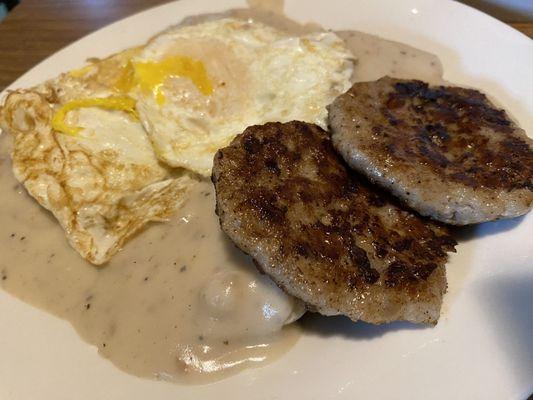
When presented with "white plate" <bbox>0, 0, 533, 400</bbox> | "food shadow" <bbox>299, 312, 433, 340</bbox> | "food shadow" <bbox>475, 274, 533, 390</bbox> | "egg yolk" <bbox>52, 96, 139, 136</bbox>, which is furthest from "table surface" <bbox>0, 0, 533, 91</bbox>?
"food shadow" <bbox>475, 274, 533, 390</bbox>

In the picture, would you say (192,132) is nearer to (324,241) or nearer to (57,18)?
(324,241)

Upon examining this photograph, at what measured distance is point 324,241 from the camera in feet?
5.17

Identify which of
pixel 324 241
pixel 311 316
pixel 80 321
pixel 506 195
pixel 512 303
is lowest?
pixel 80 321

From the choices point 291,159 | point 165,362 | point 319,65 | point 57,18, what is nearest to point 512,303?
point 291,159

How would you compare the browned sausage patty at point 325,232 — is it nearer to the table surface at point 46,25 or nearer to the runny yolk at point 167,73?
the runny yolk at point 167,73

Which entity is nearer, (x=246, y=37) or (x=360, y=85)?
(x=360, y=85)

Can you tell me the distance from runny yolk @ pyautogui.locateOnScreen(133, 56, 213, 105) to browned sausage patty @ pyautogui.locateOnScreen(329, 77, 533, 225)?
884mm

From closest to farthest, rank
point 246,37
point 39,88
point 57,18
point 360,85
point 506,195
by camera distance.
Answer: point 506,195
point 360,85
point 39,88
point 246,37
point 57,18

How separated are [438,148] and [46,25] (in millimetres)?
3083

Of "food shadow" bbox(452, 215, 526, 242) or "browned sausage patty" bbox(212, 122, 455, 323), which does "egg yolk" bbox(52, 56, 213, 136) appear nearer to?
"browned sausage patty" bbox(212, 122, 455, 323)

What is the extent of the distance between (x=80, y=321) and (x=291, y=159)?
1.01 metres

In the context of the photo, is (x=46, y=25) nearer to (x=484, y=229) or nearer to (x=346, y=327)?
(x=346, y=327)

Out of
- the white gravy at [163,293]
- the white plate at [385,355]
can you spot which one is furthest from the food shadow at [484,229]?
the white gravy at [163,293]

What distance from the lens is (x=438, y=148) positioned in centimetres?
183
